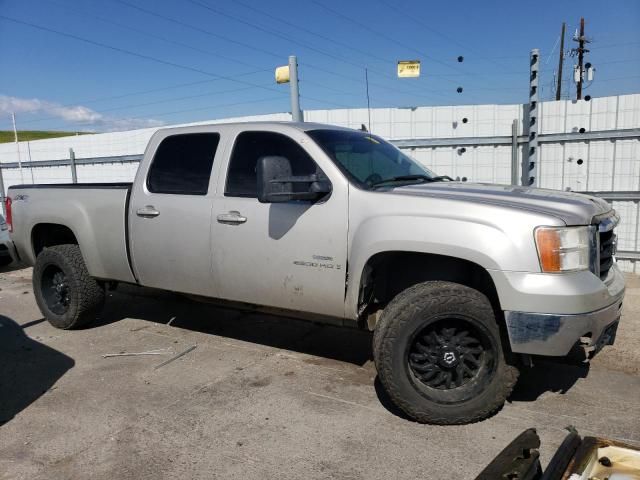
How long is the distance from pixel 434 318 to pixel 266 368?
176cm

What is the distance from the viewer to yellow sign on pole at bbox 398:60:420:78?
326 inches

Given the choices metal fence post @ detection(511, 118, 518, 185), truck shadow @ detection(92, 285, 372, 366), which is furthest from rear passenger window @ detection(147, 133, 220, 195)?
metal fence post @ detection(511, 118, 518, 185)

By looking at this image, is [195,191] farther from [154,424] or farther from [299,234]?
[154,424]

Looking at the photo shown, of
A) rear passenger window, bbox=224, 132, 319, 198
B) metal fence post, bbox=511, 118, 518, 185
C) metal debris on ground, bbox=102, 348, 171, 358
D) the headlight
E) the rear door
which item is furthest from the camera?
metal fence post, bbox=511, 118, 518, 185

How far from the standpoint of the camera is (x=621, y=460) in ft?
6.45

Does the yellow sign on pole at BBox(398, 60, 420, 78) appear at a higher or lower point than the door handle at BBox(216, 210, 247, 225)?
higher

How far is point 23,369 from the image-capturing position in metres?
4.62

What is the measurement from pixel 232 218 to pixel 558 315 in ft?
7.80

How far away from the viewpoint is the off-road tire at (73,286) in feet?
17.7

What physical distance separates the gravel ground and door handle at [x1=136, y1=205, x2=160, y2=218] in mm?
1275

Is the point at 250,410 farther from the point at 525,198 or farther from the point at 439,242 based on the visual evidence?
the point at 525,198

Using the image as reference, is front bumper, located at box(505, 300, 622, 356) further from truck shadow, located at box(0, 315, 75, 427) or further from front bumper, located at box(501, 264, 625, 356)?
truck shadow, located at box(0, 315, 75, 427)

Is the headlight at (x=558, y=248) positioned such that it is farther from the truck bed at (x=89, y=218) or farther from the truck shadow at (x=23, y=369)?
the truck shadow at (x=23, y=369)

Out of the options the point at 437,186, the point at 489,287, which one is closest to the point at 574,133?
the point at 437,186
